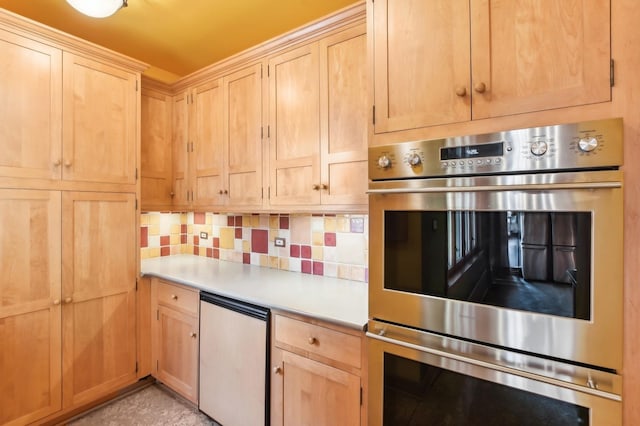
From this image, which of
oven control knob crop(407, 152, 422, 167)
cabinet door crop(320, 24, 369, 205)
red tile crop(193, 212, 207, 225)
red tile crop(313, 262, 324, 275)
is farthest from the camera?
red tile crop(193, 212, 207, 225)

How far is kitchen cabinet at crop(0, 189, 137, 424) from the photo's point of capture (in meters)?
1.74

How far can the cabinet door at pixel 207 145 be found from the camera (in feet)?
7.32

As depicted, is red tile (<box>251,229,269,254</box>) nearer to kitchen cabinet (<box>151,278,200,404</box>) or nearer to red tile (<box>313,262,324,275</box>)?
red tile (<box>313,262,324,275</box>)

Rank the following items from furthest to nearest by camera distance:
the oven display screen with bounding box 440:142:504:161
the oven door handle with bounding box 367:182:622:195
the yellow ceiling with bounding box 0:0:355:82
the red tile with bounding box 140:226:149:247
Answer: the red tile with bounding box 140:226:149:247
the yellow ceiling with bounding box 0:0:355:82
the oven display screen with bounding box 440:142:504:161
the oven door handle with bounding box 367:182:622:195

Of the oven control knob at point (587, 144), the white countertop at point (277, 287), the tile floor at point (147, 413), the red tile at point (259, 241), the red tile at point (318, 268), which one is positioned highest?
the oven control knob at point (587, 144)

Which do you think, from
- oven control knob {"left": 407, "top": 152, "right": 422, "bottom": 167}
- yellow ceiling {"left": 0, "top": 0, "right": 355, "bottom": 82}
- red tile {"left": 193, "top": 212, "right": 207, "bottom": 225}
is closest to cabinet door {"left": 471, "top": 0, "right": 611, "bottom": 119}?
oven control knob {"left": 407, "top": 152, "right": 422, "bottom": 167}

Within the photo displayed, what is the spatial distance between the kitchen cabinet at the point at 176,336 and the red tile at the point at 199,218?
0.79 metres

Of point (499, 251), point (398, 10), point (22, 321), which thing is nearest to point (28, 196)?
point (22, 321)

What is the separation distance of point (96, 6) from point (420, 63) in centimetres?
166

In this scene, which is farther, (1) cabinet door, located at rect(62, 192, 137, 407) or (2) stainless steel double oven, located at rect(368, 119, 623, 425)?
(1) cabinet door, located at rect(62, 192, 137, 407)

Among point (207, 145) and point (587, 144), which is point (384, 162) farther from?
point (207, 145)

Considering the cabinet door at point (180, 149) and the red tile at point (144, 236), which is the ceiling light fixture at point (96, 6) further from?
the red tile at point (144, 236)

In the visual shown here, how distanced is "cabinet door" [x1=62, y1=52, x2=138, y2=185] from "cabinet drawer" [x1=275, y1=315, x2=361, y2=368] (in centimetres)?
157

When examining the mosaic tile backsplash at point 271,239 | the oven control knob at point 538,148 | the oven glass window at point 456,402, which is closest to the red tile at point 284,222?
the mosaic tile backsplash at point 271,239
